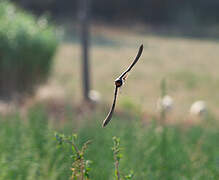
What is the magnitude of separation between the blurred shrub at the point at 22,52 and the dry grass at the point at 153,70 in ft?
2.66

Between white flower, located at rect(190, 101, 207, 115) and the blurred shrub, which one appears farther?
white flower, located at rect(190, 101, 207, 115)

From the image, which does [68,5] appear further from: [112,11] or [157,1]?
[157,1]

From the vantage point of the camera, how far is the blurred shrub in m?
6.11

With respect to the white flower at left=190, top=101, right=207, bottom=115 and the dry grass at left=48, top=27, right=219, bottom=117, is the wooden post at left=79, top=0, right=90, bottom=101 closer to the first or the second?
the dry grass at left=48, top=27, right=219, bottom=117

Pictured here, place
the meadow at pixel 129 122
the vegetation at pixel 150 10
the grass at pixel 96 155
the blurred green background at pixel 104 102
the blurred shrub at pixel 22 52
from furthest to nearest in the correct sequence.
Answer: the vegetation at pixel 150 10 < the blurred shrub at pixel 22 52 < the blurred green background at pixel 104 102 < the meadow at pixel 129 122 < the grass at pixel 96 155

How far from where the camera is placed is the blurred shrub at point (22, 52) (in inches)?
241

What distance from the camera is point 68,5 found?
2941cm

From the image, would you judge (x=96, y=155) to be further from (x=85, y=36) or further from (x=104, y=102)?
(x=104, y=102)

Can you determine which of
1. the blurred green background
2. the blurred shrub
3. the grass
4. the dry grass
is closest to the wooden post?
the blurred green background

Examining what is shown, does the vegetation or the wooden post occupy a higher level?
the vegetation

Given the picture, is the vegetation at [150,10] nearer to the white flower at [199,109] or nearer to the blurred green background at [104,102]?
the blurred green background at [104,102]

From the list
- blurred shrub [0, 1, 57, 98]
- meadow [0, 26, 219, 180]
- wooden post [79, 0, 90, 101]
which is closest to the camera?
meadow [0, 26, 219, 180]

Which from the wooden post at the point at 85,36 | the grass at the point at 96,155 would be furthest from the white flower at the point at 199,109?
the grass at the point at 96,155

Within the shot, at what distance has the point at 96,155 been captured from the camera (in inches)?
108
